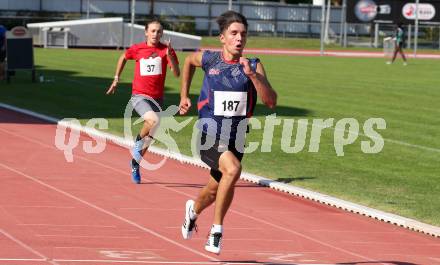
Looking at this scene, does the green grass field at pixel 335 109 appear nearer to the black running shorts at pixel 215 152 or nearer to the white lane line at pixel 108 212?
the white lane line at pixel 108 212

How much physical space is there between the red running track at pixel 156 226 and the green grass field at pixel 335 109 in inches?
43.8

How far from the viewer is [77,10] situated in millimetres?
80062

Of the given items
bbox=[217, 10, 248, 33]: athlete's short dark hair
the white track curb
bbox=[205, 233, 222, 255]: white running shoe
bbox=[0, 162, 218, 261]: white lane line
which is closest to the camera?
bbox=[205, 233, 222, 255]: white running shoe

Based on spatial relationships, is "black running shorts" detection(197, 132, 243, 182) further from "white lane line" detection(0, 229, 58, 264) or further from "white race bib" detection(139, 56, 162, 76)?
"white race bib" detection(139, 56, 162, 76)

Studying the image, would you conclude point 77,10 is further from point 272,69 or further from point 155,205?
point 155,205

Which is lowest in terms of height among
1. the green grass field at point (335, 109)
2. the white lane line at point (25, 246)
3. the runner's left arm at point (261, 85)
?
the green grass field at point (335, 109)

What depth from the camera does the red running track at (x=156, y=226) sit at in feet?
36.1

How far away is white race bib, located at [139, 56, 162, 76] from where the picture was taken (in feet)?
53.3

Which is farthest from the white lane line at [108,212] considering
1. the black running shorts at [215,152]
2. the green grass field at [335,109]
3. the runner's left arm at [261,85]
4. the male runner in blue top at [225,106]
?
the green grass field at [335,109]

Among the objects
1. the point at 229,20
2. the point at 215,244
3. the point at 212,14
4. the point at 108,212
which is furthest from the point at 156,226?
the point at 212,14

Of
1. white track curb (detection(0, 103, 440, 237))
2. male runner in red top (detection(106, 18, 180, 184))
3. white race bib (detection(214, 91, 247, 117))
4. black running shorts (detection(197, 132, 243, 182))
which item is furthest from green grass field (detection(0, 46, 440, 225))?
white race bib (detection(214, 91, 247, 117))

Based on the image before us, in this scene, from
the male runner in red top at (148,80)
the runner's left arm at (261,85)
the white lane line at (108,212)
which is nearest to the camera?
the runner's left arm at (261,85)

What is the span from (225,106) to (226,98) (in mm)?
77

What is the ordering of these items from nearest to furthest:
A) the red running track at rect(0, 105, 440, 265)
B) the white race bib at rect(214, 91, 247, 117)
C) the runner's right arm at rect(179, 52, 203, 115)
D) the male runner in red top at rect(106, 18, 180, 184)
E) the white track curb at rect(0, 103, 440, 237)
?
the white race bib at rect(214, 91, 247, 117) < the runner's right arm at rect(179, 52, 203, 115) < the red running track at rect(0, 105, 440, 265) < the white track curb at rect(0, 103, 440, 237) < the male runner in red top at rect(106, 18, 180, 184)
